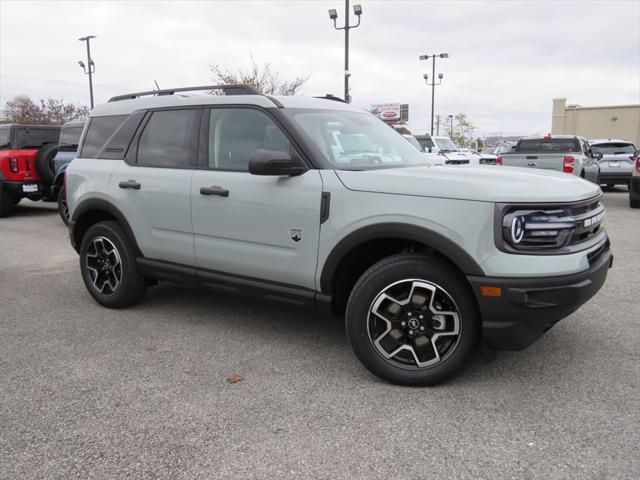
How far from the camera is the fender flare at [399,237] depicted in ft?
9.65

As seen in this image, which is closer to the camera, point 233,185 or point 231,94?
point 233,185

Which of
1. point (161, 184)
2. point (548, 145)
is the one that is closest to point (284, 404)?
point (161, 184)

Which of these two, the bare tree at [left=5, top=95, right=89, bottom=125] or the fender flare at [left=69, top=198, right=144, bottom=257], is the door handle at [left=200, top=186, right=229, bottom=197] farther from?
the bare tree at [left=5, top=95, right=89, bottom=125]

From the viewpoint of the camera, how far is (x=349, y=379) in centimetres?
338

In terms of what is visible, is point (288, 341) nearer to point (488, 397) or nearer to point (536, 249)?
point (488, 397)

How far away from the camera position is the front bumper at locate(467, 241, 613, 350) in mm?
2820

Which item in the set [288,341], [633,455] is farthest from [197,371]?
[633,455]

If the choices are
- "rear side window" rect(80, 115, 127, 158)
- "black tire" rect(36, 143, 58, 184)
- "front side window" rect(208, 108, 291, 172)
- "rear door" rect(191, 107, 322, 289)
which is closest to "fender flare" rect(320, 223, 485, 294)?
"rear door" rect(191, 107, 322, 289)

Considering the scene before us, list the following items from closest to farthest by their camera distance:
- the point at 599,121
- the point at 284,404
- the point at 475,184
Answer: the point at 475,184
the point at 284,404
the point at 599,121

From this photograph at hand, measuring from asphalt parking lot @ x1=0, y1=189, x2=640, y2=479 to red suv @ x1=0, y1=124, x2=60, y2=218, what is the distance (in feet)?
24.4

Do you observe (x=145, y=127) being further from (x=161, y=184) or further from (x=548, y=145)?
(x=548, y=145)

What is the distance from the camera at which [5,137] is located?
36.7ft

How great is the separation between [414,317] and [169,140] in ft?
8.03

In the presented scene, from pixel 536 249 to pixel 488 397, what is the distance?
0.91 m
